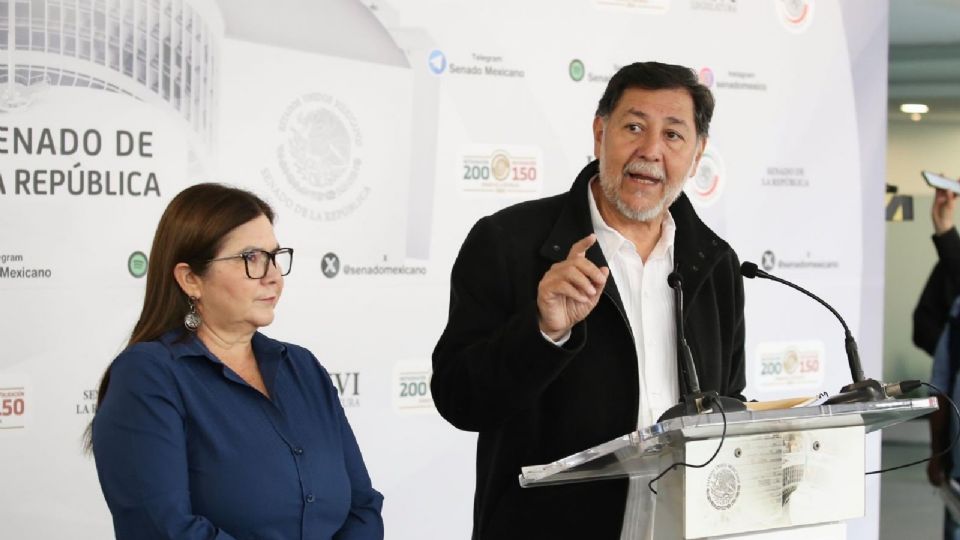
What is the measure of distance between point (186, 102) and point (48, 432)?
3.40 ft

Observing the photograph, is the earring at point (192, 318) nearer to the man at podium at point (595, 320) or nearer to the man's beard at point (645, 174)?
the man at podium at point (595, 320)

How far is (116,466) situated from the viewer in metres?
2.06

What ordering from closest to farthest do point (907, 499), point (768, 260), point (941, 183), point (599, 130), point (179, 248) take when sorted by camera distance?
point (179, 248)
point (599, 130)
point (768, 260)
point (941, 183)
point (907, 499)

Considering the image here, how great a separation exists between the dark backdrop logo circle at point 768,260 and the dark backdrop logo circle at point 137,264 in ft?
7.79

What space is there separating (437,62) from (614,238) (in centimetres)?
177

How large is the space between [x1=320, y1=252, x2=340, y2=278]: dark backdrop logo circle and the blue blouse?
4.58ft

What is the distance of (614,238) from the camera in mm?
2336

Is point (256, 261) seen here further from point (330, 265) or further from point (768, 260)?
point (768, 260)

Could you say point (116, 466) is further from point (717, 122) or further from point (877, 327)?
point (877, 327)

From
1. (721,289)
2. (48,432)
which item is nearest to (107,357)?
(48,432)

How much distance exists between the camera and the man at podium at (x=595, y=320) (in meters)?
2.09

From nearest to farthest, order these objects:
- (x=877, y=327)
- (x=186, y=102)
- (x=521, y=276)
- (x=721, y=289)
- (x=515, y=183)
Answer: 1. (x=521, y=276)
2. (x=721, y=289)
3. (x=186, y=102)
4. (x=515, y=183)
5. (x=877, y=327)

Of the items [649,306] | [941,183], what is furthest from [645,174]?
[941,183]

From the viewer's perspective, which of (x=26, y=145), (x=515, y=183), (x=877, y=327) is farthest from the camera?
(x=877, y=327)
